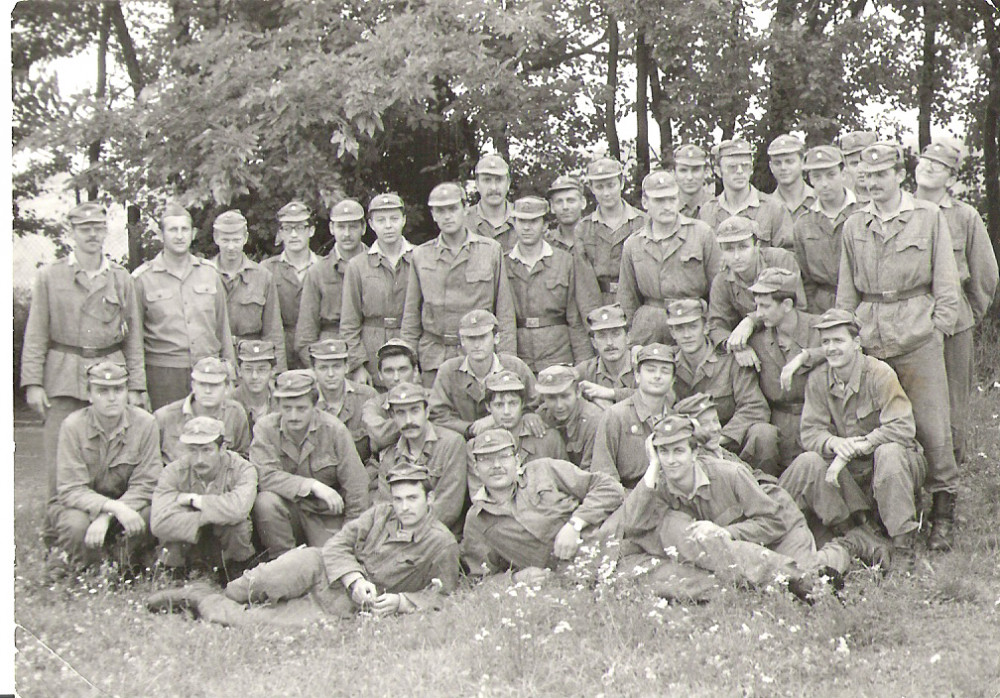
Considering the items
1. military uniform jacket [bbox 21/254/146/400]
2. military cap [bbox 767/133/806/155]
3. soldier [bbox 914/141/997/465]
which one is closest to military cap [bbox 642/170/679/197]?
military cap [bbox 767/133/806/155]

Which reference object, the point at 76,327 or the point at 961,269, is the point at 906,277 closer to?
the point at 961,269

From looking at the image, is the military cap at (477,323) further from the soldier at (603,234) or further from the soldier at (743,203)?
the soldier at (743,203)

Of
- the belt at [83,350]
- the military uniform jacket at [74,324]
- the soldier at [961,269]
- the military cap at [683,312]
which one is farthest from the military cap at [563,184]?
the belt at [83,350]

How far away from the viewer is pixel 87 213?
6.41m

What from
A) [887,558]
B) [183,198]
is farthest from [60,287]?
[887,558]

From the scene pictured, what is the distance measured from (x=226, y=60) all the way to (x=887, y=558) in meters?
4.42

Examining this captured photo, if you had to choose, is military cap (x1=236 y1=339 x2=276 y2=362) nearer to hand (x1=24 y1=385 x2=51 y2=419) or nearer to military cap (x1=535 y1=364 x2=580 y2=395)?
hand (x1=24 y1=385 x2=51 y2=419)

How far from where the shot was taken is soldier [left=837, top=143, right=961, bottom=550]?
6.10 metres

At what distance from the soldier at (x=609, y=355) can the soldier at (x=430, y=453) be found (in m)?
1.00

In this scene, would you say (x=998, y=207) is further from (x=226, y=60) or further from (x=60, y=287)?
(x=60, y=287)

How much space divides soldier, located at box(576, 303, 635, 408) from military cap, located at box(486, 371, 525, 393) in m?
0.61

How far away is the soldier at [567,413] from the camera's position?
261 inches

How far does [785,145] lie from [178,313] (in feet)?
12.6

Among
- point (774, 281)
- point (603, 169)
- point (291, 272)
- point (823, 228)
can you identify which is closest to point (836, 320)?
point (774, 281)
